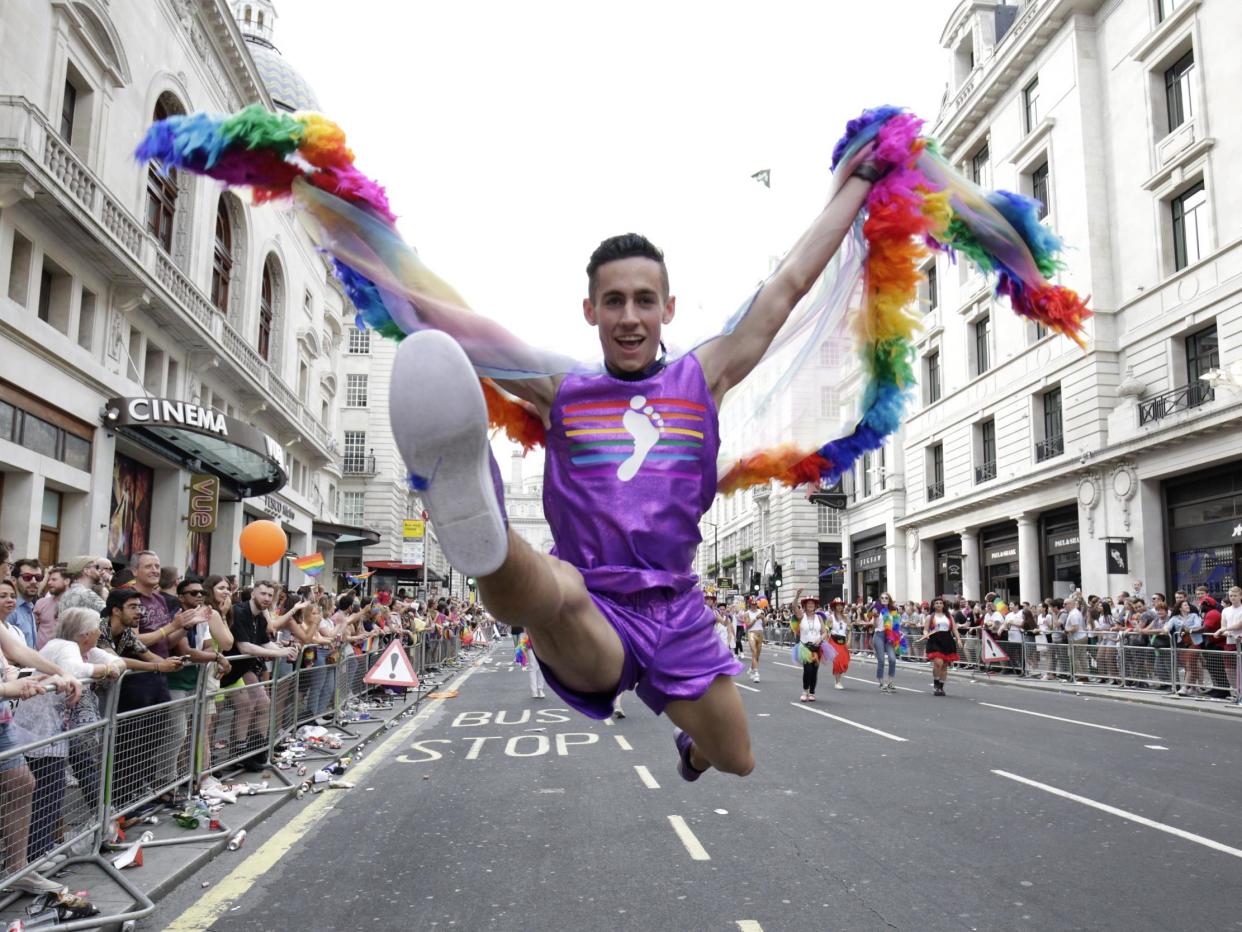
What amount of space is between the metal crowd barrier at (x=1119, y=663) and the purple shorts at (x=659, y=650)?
15.0 metres

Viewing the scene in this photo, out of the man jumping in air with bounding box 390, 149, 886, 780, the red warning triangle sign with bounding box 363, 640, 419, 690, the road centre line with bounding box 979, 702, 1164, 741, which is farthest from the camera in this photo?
the red warning triangle sign with bounding box 363, 640, 419, 690

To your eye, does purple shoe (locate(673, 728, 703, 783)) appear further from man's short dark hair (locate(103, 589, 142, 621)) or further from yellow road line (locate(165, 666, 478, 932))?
man's short dark hair (locate(103, 589, 142, 621))

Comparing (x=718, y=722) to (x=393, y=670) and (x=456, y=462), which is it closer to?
(x=456, y=462)

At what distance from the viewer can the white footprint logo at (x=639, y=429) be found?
3230mm

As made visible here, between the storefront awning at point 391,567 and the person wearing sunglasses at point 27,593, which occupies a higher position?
the storefront awning at point 391,567

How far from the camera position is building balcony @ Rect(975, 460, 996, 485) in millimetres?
33000

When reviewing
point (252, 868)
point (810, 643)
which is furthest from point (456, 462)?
point (810, 643)

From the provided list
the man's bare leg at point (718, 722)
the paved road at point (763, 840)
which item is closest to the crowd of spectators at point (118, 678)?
the paved road at point (763, 840)

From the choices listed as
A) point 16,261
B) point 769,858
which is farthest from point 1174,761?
point 16,261

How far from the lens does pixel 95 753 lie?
227 inches

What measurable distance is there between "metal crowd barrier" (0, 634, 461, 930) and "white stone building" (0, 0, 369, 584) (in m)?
9.27

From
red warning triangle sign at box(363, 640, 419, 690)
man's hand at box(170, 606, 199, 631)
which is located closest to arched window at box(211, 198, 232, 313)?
red warning triangle sign at box(363, 640, 419, 690)

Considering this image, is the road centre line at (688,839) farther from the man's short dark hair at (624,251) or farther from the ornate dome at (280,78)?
the ornate dome at (280,78)

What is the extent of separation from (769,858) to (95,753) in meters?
3.93
